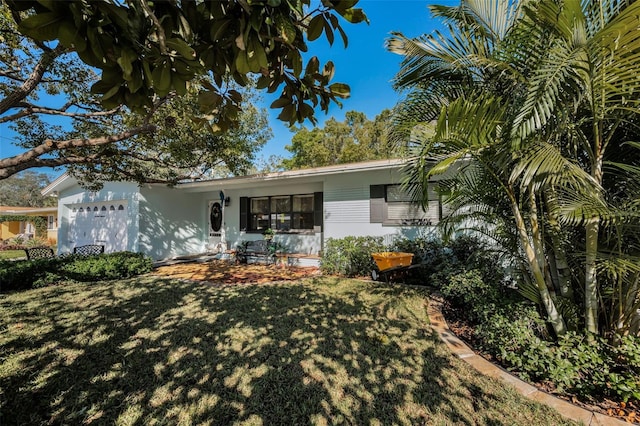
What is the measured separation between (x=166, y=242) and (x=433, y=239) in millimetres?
10351

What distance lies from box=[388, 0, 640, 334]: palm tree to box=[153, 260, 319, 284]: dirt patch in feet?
17.8

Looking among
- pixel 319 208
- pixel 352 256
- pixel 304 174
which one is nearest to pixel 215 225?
pixel 319 208

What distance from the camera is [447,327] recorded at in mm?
4035

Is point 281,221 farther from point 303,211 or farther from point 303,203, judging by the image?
point 303,203

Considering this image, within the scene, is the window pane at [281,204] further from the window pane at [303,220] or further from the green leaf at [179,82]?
the green leaf at [179,82]

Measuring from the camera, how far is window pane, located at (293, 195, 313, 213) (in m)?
10.1

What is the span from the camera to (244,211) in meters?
11.3

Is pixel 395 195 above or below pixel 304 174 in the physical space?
below

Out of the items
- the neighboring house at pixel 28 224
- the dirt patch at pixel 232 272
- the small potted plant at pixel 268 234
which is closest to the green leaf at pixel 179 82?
the dirt patch at pixel 232 272

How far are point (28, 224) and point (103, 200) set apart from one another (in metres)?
19.6

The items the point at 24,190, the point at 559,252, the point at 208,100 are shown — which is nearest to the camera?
the point at 208,100

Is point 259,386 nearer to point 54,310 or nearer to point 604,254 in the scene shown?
point 604,254

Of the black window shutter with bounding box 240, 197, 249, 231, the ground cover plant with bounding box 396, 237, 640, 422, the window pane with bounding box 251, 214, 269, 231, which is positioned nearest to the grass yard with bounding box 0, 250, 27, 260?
the black window shutter with bounding box 240, 197, 249, 231

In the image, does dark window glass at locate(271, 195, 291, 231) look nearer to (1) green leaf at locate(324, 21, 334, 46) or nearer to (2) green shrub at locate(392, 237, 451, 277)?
(2) green shrub at locate(392, 237, 451, 277)
